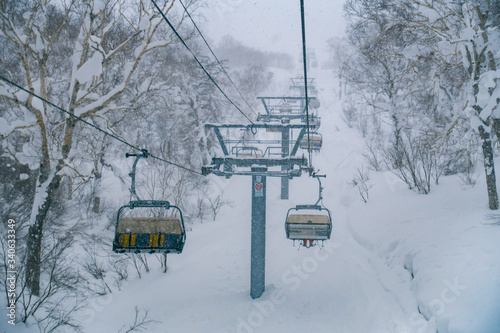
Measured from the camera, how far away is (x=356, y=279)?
9.74m

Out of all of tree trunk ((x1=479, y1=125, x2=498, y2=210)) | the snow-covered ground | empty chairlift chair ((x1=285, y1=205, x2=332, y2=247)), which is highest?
tree trunk ((x1=479, y1=125, x2=498, y2=210))

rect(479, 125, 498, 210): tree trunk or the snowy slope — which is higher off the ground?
rect(479, 125, 498, 210): tree trunk

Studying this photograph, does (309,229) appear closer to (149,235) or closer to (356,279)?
(356,279)

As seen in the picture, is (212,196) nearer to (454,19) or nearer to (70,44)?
(70,44)

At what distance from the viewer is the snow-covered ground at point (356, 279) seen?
243 inches

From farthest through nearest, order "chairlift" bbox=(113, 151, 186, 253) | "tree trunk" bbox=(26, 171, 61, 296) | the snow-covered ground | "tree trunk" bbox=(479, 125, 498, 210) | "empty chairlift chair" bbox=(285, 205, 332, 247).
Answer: "tree trunk" bbox=(479, 125, 498, 210) < "empty chairlift chair" bbox=(285, 205, 332, 247) < "tree trunk" bbox=(26, 171, 61, 296) < the snow-covered ground < "chairlift" bbox=(113, 151, 186, 253)

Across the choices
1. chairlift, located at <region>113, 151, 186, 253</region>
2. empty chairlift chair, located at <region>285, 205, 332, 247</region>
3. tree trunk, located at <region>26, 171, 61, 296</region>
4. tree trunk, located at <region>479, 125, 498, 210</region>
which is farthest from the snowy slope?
chairlift, located at <region>113, 151, 186, 253</region>

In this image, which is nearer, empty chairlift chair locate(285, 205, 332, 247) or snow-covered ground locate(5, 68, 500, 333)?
snow-covered ground locate(5, 68, 500, 333)

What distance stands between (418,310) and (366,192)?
907 cm

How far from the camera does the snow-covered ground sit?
20.2 ft

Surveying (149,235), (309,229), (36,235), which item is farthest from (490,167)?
(36,235)

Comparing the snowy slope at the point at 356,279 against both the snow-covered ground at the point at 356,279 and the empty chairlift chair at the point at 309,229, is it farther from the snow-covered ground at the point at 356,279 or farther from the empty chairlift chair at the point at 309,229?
the empty chairlift chair at the point at 309,229

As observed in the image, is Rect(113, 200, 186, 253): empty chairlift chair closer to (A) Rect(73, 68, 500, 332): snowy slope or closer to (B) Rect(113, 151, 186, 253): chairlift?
(B) Rect(113, 151, 186, 253): chairlift

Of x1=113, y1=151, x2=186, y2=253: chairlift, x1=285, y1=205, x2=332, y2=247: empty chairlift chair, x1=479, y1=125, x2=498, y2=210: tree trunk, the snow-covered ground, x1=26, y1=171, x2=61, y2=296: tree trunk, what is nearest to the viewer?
x1=113, y1=151, x2=186, y2=253: chairlift
